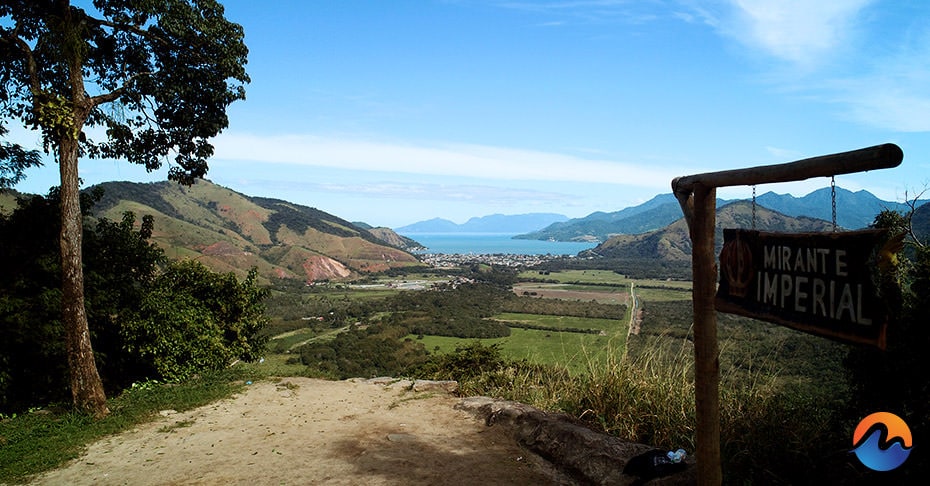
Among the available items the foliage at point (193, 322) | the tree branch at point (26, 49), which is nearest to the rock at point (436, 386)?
the foliage at point (193, 322)

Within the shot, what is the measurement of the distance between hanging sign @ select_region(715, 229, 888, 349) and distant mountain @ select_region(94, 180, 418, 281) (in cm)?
5825

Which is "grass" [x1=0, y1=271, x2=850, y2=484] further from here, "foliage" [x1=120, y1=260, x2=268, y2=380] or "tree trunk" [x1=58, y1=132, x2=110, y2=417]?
"foliage" [x1=120, y1=260, x2=268, y2=380]

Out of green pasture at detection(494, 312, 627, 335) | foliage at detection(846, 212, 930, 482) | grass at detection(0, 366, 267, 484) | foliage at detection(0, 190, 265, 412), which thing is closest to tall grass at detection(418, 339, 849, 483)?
foliage at detection(846, 212, 930, 482)

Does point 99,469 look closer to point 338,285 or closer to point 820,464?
point 820,464

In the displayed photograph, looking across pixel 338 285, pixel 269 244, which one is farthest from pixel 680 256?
pixel 269 244

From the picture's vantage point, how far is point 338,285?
251 feet

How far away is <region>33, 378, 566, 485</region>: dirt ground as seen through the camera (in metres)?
4.18

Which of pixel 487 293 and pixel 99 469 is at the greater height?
pixel 99 469

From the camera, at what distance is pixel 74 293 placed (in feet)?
20.8

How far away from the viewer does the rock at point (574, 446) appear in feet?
12.1

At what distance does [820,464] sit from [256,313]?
34.8ft

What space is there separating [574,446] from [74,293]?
252 inches

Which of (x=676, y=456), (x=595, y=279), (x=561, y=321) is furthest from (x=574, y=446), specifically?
(x=595, y=279)

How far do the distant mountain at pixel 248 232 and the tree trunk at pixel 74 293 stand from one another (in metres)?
51.5
